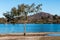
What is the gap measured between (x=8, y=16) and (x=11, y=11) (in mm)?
1793

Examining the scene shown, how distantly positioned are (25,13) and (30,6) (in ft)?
4.48

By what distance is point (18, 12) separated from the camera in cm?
3462

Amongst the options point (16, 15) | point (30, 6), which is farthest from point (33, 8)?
point (16, 15)

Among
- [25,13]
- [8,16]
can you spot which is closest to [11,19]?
[8,16]

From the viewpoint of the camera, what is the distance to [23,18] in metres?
35.1

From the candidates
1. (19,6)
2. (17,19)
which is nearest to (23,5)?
(19,6)

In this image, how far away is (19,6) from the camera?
34.3 m

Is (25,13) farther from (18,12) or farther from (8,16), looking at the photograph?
(8,16)

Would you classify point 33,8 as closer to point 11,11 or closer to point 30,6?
point 30,6

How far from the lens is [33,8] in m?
35.1

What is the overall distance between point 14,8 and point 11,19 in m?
2.28

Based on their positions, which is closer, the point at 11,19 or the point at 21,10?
the point at 21,10

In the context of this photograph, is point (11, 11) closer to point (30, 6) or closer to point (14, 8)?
point (14, 8)

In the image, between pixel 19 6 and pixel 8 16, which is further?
pixel 8 16
